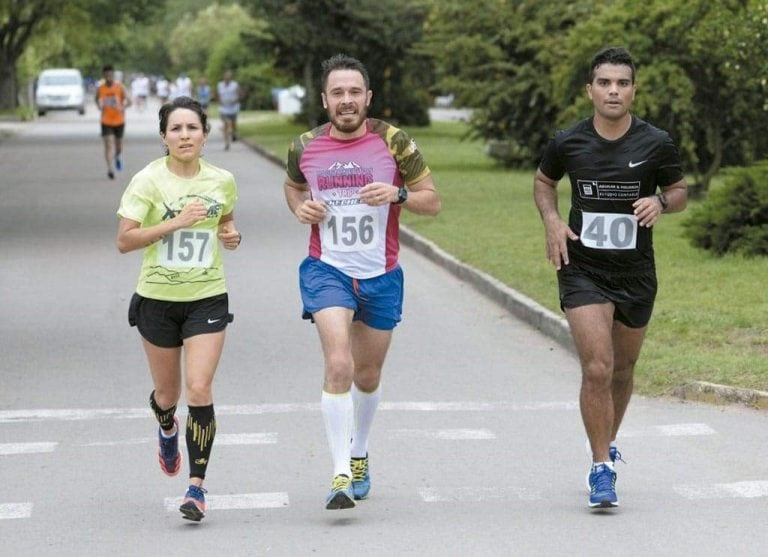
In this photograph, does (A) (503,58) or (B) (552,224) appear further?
(A) (503,58)

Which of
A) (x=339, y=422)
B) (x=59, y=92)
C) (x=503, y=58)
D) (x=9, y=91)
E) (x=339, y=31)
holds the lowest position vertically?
(x=9, y=91)

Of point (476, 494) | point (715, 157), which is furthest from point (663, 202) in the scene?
point (715, 157)

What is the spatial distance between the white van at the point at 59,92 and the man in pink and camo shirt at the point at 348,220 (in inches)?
2761

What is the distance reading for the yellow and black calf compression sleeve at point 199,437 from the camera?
7.09 meters

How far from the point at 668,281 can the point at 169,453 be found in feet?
26.7

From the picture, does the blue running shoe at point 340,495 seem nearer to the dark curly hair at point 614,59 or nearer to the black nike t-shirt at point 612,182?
the black nike t-shirt at point 612,182

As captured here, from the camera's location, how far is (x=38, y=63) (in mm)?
92500

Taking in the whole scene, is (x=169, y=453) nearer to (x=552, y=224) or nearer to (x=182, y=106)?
(x=182, y=106)

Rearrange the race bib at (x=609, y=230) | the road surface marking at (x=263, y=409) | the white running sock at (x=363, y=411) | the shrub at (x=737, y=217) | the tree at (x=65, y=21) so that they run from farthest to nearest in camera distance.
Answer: the tree at (x=65, y=21) → the shrub at (x=737, y=217) → the road surface marking at (x=263, y=409) → the white running sock at (x=363, y=411) → the race bib at (x=609, y=230)

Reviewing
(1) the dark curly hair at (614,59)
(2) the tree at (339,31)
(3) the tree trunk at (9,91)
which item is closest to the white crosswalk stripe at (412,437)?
(1) the dark curly hair at (614,59)

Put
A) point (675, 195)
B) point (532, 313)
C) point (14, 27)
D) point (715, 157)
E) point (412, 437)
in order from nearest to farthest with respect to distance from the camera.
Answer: point (675, 195)
point (412, 437)
point (532, 313)
point (715, 157)
point (14, 27)

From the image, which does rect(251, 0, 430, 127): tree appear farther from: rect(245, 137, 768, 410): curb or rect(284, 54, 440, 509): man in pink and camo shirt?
rect(284, 54, 440, 509): man in pink and camo shirt

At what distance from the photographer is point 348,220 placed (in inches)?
286

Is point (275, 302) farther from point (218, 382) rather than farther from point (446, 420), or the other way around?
point (446, 420)
